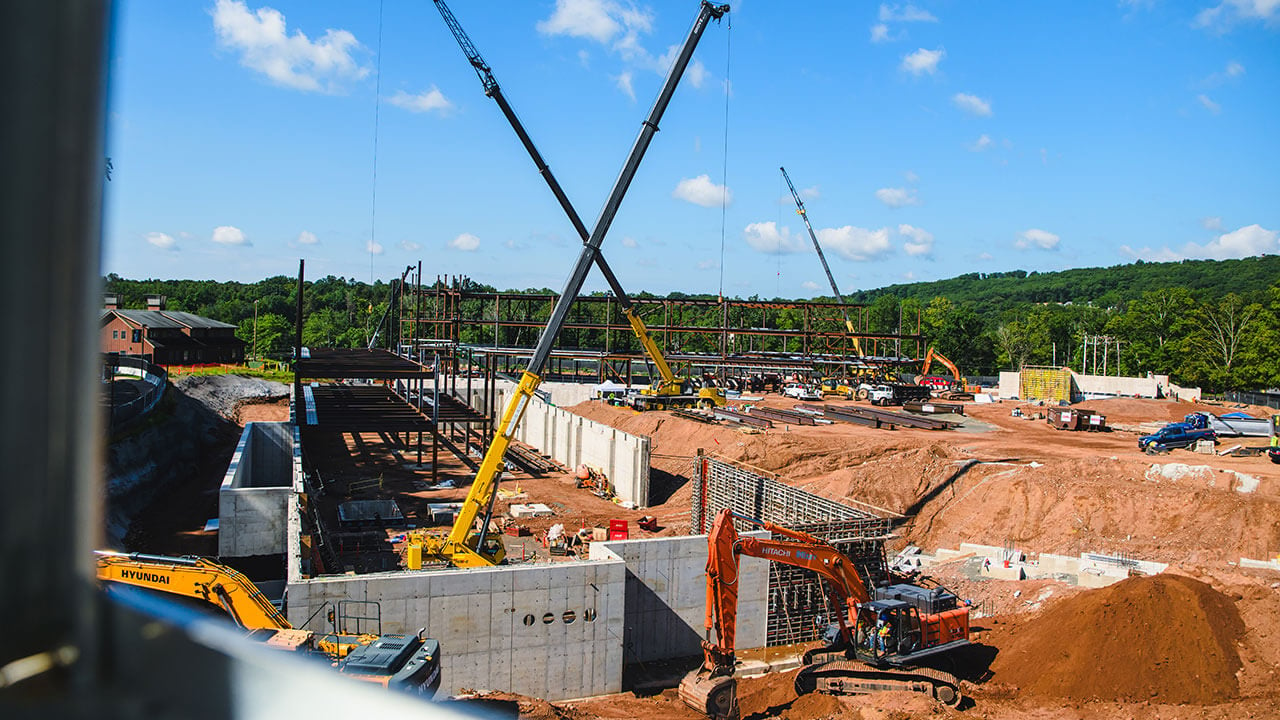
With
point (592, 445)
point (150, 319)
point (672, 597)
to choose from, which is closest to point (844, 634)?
point (672, 597)

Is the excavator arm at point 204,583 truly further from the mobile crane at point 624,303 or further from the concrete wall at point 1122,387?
the concrete wall at point 1122,387

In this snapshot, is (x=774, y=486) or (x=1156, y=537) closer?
(x=1156, y=537)

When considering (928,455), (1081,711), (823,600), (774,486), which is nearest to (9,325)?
(1081,711)

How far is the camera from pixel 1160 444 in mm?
35156

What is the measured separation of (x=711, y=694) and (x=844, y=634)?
13.9 feet

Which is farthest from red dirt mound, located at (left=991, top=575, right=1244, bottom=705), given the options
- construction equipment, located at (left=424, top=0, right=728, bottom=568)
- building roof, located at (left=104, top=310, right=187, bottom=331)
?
building roof, located at (left=104, top=310, right=187, bottom=331)

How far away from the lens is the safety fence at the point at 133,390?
30589mm

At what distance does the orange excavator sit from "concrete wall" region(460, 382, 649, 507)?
46.4ft

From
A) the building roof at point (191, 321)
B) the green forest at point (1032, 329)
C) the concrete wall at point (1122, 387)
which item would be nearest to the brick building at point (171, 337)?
the building roof at point (191, 321)

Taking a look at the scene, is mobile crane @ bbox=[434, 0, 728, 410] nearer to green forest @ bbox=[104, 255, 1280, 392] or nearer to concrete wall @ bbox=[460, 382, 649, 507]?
concrete wall @ bbox=[460, 382, 649, 507]

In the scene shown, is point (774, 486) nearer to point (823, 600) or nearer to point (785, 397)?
point (823, 600)

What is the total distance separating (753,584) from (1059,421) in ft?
105

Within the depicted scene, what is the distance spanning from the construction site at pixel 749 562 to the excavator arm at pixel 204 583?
70 mm

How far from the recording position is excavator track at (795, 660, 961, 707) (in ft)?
53.4
